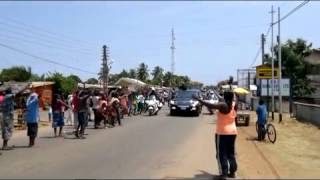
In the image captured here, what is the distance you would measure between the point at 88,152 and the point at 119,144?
7.93 feet

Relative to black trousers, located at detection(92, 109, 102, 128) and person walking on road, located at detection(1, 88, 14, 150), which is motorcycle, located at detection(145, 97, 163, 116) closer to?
black trousers, located at detection(92, 109, 102, 128)

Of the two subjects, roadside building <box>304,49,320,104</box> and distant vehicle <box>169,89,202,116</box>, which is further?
roadside building <box>304,49,320,104</box>

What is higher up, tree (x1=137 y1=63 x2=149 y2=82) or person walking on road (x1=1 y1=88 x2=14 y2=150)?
tree (x1=137 y1=63 x2=149 y2=82)

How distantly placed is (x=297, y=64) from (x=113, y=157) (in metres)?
48.3

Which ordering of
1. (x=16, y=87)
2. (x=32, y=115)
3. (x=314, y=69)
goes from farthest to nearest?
(x=314, y=69) → (x=16, y=87) → (x=32, y=115)

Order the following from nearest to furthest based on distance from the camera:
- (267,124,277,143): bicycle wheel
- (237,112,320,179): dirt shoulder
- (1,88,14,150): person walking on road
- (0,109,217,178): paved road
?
1. (0,109,217,178): paved road
2. (237,112,320,179): dirt shoulder
3. (1,88,14,150): person walking on road
4. (267,124,277,143): bicycle wheel

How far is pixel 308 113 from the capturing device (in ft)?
114

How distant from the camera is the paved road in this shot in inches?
481

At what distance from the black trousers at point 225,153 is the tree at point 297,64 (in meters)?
47.5

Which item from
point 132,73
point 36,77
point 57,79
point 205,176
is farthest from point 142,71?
point 205,176

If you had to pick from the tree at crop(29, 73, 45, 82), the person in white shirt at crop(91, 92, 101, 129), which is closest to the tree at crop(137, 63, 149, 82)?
the tree at crop(29, 73, 45, 82)

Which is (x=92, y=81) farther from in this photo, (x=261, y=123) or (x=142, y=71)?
(x=261, y=123)

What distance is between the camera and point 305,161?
16.3m

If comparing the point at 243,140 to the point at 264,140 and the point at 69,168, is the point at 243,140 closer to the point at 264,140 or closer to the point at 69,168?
the point at 264,140
